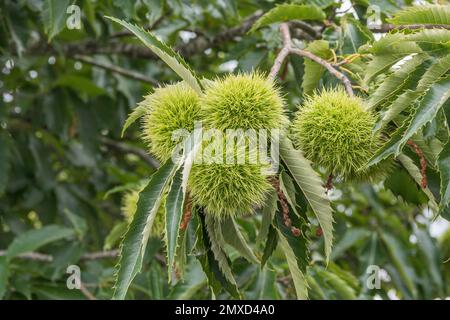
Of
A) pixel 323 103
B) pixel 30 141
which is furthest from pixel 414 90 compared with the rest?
pixel 30 141

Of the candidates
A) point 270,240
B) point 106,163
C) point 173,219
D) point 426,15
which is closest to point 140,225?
point 173,219

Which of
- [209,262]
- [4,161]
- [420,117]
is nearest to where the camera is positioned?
[420,117]

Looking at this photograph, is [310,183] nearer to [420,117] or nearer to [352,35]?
[420,117]

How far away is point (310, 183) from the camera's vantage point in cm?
155

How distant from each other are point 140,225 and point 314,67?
709 millimetres

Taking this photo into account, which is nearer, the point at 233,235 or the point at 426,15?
the point at 426,15

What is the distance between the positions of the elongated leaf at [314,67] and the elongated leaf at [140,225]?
1.91ft

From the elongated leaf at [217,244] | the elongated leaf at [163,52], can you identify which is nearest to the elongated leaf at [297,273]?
the elongated leaf at [217,244]

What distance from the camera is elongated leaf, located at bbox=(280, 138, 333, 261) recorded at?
1.53m

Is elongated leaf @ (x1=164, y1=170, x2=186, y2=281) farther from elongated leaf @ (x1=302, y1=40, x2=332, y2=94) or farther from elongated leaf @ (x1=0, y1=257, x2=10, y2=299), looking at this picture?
elongated leaf @ (x1=0, y1=257, x2=10, y2=299)

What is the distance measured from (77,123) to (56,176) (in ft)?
1.10

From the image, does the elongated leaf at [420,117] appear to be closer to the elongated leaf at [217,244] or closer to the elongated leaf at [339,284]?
the elongated leaf at [217,244]

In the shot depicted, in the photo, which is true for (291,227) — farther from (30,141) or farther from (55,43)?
(30,141)

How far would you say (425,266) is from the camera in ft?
11.9
